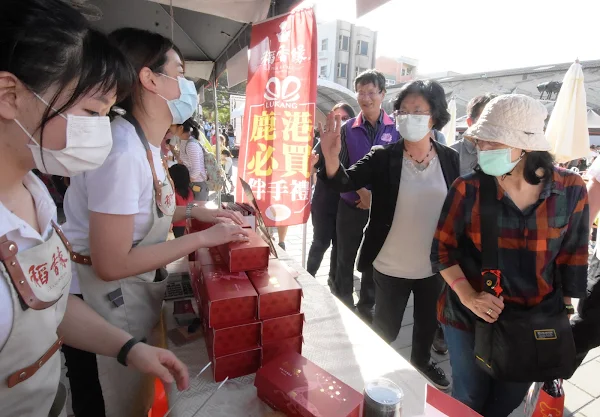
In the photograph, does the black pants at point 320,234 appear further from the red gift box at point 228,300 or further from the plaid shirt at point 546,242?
the red gift box at point 228,300

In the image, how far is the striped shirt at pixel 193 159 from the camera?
4520 millimetres

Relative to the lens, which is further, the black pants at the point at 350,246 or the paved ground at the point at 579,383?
the black pants at the point at 350,246

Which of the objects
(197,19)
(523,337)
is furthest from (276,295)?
(197,19)

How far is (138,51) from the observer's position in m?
1.26

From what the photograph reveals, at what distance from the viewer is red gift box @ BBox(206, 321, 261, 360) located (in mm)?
1066

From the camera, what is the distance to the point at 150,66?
1.27 meters

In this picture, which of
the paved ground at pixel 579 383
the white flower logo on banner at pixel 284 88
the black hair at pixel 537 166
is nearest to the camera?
the black hair at pixel 537 166

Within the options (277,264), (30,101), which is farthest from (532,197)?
(30,101)

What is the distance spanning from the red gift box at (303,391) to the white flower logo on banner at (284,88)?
2199 millimetres

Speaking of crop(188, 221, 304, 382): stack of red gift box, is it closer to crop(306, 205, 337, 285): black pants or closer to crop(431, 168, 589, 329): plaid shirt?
crop(431, 168, 589, 329): plaid shirt

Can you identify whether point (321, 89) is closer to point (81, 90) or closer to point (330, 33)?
point (81, 90)

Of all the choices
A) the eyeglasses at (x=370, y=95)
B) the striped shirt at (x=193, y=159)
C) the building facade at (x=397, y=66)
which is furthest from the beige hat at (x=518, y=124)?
the building facade at (x=397, y=66)

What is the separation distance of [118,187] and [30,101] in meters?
0.35

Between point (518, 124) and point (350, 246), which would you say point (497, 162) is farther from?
point (350, 246)
